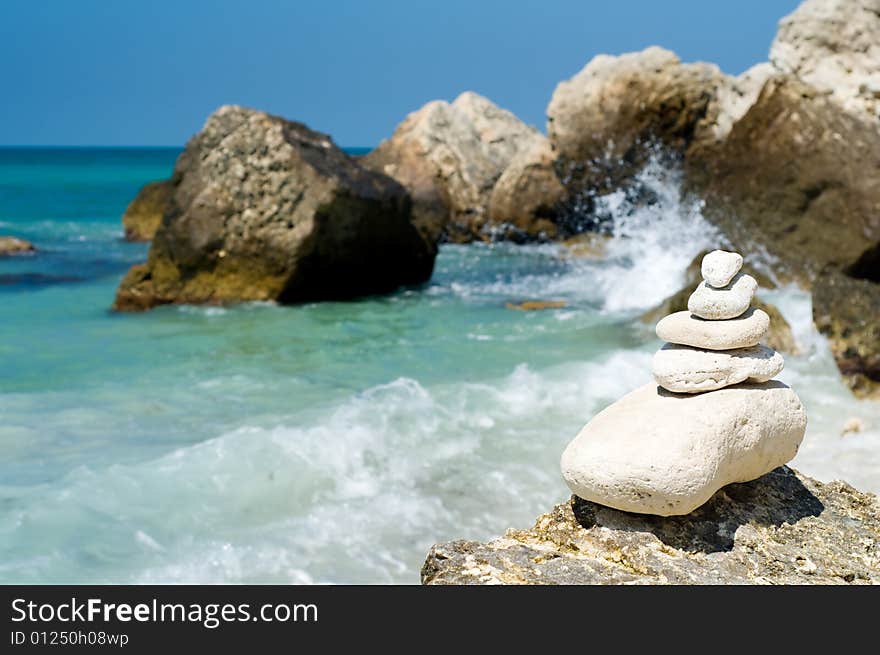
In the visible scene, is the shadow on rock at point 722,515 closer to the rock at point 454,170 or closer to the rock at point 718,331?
the rock at point 718,331

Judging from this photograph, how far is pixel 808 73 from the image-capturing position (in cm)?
1266

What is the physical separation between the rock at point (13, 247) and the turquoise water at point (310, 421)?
454cm

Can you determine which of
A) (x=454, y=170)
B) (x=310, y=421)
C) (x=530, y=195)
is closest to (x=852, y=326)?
(x=310, y=421)

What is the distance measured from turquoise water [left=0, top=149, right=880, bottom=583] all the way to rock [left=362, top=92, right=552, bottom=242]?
18.5 ft

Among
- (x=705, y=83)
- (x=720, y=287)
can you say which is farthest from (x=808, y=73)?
(x=720, y=287)

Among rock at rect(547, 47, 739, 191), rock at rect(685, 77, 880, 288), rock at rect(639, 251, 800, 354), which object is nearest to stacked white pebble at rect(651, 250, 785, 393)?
rock at rect(639, 251, 800, 354)

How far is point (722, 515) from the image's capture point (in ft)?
13.4

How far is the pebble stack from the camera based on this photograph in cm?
381

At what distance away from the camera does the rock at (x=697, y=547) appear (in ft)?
11.9

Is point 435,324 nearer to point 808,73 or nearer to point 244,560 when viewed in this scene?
point 808,73

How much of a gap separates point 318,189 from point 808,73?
622 centimetres

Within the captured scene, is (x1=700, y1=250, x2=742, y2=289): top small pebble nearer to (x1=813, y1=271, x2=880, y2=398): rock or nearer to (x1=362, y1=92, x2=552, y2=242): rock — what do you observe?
(x1=813, y1=271, x2=880, y2=398): rock

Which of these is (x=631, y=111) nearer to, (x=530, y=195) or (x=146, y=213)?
(x=530, y=195)

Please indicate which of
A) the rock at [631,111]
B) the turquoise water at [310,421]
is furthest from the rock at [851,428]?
the rock at [631,111]
